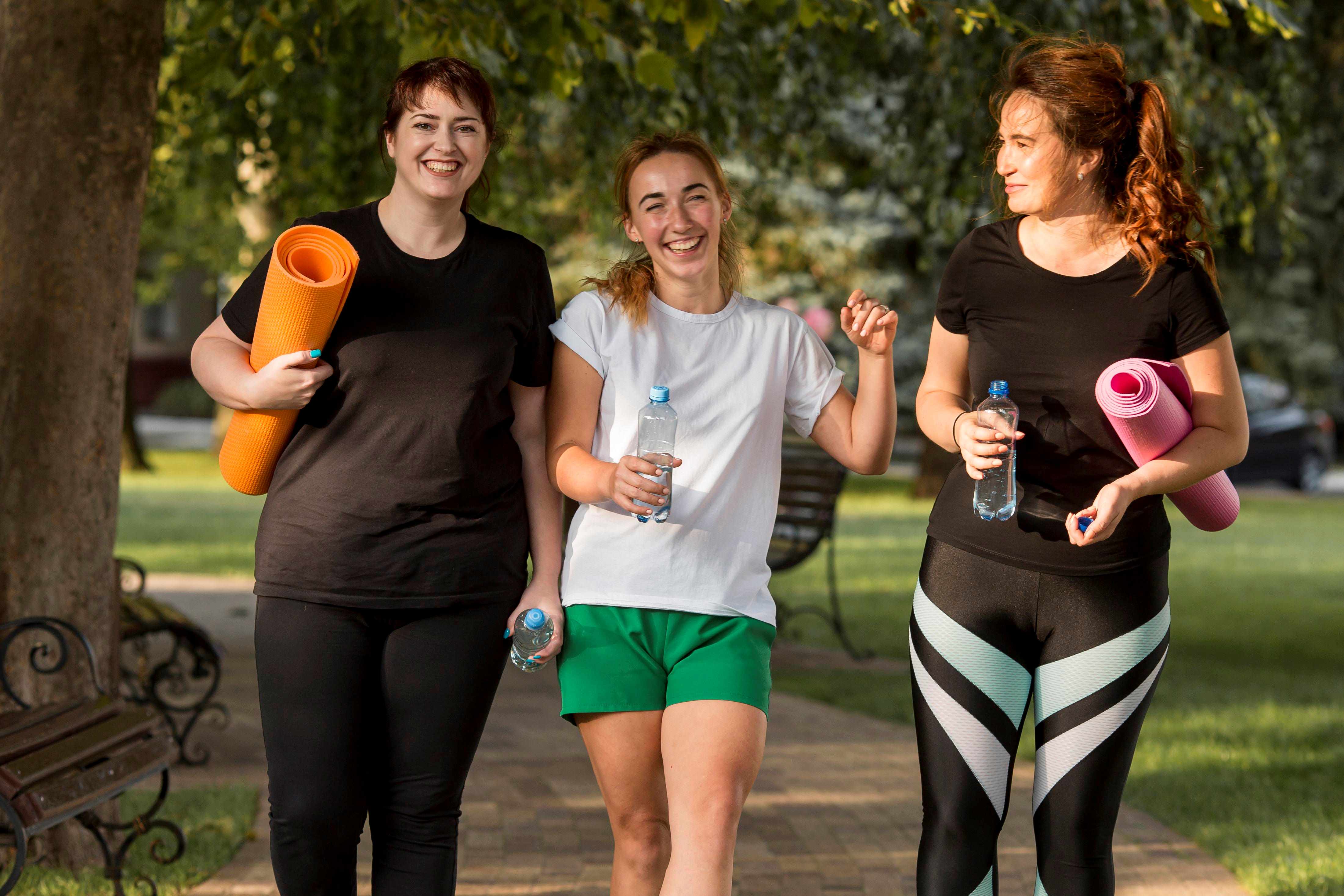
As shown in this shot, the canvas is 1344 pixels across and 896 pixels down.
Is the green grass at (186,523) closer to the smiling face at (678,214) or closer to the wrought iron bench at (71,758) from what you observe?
the wrought iron bench at (71,758)

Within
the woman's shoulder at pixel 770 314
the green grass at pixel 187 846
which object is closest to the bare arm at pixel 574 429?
the woman's shoulder at pixel 770 314

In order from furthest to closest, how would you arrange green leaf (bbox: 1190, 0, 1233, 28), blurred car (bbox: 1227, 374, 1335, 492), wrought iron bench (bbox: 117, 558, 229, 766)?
blurred car (bbox: 1227, 374, 1335, 492)
wrought iron bench (bbox: 117, 558, 229, 766)
green leaf (bbox: 1190, 0, 1233, 28)

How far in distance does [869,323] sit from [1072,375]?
1.32 feet

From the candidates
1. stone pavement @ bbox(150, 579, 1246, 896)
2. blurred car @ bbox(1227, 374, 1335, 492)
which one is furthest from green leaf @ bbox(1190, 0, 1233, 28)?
blurred car @ bbox(1227, 374, 1335, 492)

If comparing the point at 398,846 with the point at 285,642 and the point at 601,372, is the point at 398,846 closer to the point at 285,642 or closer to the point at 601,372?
the point at 285,642

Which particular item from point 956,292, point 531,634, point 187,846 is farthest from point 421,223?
point 187,846

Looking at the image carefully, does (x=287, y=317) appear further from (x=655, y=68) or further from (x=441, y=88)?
(x=655, y=68)

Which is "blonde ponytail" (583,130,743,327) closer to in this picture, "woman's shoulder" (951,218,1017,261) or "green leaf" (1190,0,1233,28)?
"woman's shoulder" (951,218,1017,261)

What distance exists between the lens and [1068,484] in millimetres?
2752

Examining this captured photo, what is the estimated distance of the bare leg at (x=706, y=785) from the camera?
265 cm

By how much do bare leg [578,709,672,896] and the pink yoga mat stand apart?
3.41ft

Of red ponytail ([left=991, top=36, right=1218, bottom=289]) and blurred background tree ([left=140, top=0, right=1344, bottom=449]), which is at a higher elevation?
blurred background tree ([left=140, top=0, right=1344, bottom=449])

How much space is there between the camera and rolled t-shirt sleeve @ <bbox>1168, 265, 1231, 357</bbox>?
2715 mm

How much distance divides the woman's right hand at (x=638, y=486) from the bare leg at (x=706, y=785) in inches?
15.8
